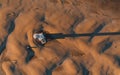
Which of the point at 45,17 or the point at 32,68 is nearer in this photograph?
the point at 32,68

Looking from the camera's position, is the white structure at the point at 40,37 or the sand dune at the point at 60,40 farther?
the white structure at the point at 40,37

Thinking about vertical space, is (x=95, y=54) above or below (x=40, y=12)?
below

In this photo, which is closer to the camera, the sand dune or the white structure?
the sand dune

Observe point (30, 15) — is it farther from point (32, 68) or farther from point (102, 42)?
point (102, 42)

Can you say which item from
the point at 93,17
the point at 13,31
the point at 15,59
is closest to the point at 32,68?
the point at 15,59

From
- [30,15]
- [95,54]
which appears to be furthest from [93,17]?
[30,15]

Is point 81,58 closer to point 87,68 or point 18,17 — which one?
point 87,68
